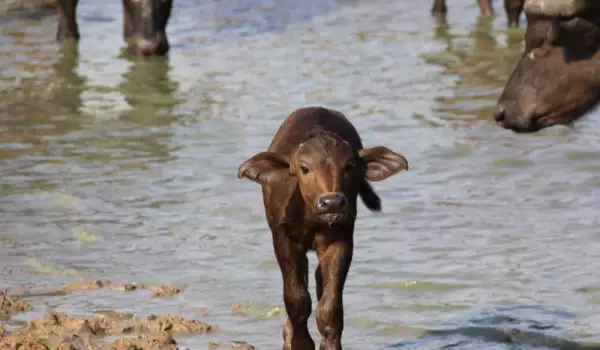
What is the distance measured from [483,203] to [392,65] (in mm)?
6081

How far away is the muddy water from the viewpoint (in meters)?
7.57

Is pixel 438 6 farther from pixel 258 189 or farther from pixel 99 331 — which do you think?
pixel 99 331

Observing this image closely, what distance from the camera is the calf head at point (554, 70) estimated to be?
23.8ft

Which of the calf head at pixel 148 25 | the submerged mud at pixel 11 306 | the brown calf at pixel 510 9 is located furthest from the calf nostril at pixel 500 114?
the brown calf at pixel 510 9

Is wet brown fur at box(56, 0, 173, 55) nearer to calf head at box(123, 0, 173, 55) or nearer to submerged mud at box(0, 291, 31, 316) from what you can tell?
→ calf head at box(123, 0, 173, 55)

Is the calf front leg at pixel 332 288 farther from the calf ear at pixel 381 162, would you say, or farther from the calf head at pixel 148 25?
the calf head at pixel 148 25

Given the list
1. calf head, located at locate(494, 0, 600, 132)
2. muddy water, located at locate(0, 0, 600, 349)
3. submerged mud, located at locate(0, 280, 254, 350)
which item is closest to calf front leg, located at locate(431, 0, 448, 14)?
muddy water, located at locate(0, 0, 600, 349)

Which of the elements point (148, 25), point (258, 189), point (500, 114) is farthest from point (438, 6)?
point (500, 114)

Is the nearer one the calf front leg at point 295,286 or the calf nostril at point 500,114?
the calf front leg at point 295,286

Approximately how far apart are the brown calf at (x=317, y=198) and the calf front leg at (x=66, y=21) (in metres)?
12.0

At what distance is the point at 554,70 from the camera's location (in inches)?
298

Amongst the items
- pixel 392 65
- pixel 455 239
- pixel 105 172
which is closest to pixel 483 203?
pixel 455 239

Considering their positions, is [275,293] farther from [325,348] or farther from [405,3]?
[405,3]

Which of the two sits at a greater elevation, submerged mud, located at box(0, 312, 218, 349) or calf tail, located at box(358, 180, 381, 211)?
calf tail, located at box(358, 180, 381, 211)
